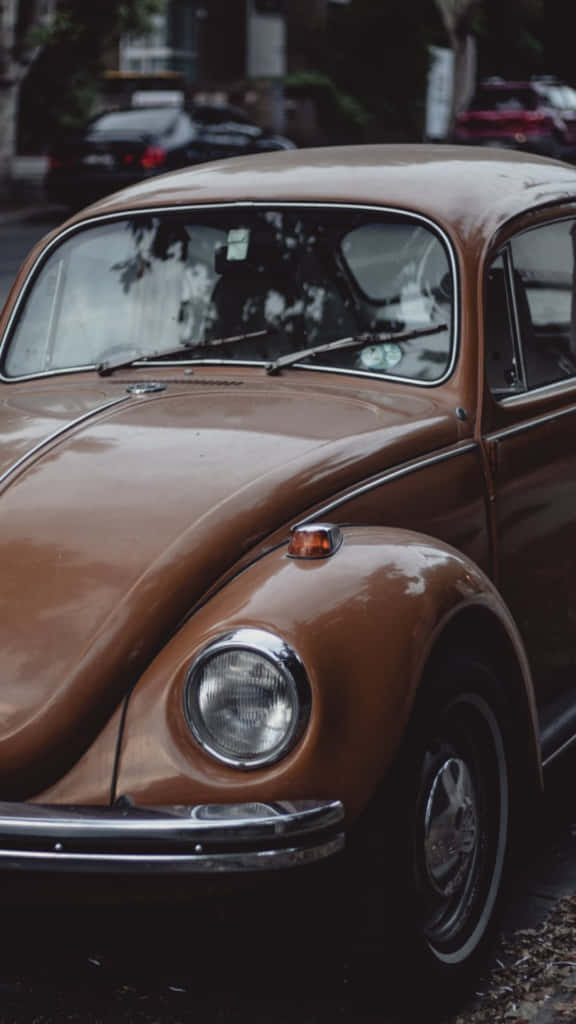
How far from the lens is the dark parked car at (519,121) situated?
3141cm

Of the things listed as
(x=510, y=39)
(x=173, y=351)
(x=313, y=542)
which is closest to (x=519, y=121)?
(x=510, y=39)

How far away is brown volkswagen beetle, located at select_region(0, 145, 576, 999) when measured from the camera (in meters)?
2.95

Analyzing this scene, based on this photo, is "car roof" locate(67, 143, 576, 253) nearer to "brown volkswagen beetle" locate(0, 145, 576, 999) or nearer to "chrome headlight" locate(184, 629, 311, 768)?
"brown volkswagen beetle" locate(0, 145, 576, 999)

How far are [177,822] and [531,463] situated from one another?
178cm

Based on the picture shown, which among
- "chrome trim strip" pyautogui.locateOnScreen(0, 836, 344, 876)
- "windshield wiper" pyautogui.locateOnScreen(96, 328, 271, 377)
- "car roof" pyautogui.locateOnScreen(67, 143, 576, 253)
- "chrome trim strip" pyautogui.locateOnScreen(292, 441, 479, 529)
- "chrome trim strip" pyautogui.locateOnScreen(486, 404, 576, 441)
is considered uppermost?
"car roof" pyautogui.locateOnScreen(67, 143, 576, 253)

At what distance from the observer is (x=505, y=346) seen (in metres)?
4.30

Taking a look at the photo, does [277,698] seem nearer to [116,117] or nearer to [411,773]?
[411,773]

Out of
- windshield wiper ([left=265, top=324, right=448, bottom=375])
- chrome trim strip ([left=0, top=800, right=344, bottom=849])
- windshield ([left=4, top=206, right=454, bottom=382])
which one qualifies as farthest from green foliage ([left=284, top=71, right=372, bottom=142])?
chrome trim strip ([left=0, top=800, right=344, bottom=849])

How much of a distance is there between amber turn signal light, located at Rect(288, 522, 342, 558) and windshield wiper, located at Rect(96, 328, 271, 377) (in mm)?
1218

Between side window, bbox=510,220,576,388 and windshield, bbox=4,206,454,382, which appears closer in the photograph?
windshield, bbox=4,206,454,382

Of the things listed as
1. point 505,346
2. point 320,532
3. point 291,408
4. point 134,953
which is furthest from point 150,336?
point 134,953

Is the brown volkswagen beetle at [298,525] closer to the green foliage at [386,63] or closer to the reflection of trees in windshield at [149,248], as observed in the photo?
the reflection of trees in windshield at [149,248]

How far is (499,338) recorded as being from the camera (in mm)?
4262

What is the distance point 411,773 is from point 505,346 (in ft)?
5.13
